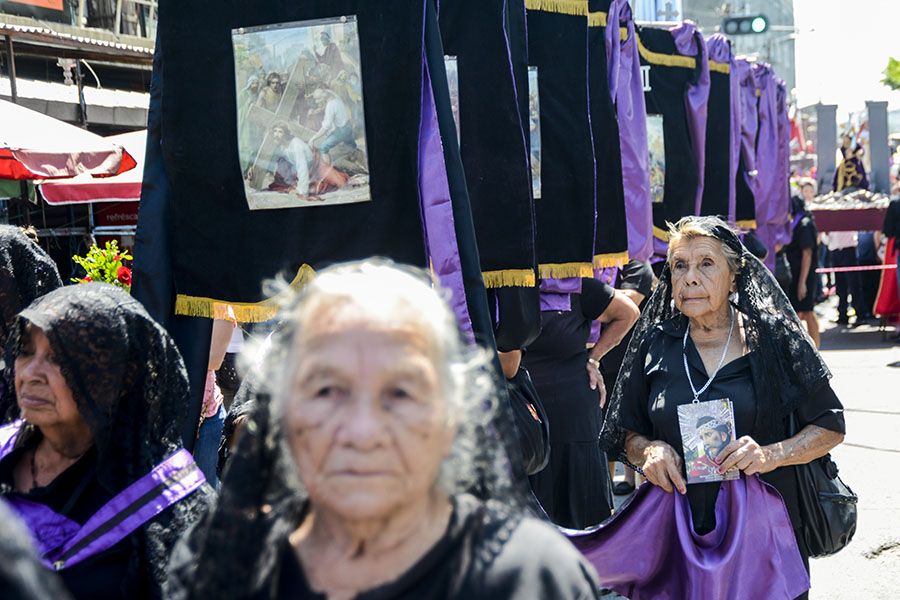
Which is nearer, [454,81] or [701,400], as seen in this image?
[701,400]

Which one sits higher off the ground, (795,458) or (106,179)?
(106,179)

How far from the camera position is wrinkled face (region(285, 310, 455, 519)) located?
1.52m

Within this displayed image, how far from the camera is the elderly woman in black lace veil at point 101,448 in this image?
233cm

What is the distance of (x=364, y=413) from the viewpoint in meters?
1.51

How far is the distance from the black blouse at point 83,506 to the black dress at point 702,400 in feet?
6.59

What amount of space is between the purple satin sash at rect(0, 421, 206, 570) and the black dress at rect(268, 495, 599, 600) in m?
0.83

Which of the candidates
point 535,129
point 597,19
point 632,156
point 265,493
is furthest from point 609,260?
point 265,493

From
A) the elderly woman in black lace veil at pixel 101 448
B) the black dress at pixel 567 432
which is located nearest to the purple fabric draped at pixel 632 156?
the black dress at pixel 567 432

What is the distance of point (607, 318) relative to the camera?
546 cm

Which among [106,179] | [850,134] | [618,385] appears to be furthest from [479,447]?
[850,134]

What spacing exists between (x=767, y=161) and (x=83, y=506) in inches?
332

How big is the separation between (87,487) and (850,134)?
1738 centimetres

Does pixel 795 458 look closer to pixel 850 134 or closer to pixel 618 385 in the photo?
pixel 618 385

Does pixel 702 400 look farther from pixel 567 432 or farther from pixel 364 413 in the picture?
pixel 364 413
